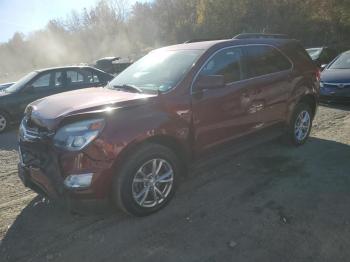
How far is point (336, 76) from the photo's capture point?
9523mm

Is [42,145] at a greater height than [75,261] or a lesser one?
greater

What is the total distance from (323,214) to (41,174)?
2.94 meters

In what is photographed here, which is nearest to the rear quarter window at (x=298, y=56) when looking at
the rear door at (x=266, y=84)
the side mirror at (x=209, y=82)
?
the rear door at (x=266, y=84)

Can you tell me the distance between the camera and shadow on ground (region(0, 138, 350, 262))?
3.30 m

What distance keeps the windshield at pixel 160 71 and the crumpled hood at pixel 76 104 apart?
0.32m

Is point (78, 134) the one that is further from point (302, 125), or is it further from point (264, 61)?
point (302, 125)

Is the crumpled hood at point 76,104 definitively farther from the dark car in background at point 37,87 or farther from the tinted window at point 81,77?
the tinted window at point 81,77

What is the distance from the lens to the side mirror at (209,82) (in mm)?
4090

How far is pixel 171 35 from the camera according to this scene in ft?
116

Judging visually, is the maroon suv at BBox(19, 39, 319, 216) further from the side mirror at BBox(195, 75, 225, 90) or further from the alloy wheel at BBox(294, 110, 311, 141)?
the alloy wheel at BBox(294, 110, 311, 141)

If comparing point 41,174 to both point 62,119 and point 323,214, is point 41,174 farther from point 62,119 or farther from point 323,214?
point 323,214

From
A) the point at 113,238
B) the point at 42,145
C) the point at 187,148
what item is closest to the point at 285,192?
the point at 187,148

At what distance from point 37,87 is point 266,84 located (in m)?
6.10

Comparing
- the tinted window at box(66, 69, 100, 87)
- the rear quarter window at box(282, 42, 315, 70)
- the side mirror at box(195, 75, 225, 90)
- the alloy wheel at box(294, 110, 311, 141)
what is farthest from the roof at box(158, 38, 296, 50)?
the tinted window at box(66, 69, 100, 87)
